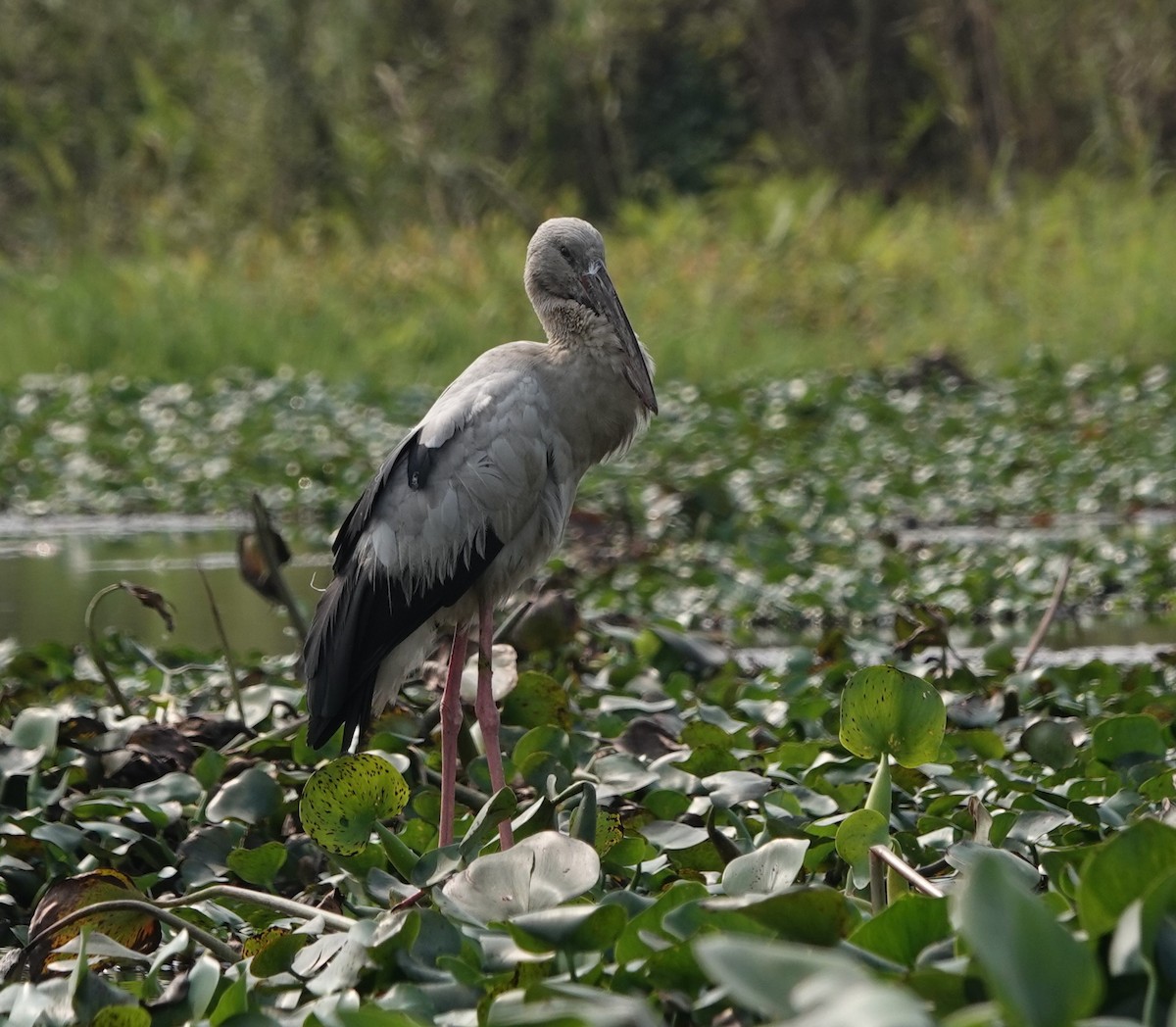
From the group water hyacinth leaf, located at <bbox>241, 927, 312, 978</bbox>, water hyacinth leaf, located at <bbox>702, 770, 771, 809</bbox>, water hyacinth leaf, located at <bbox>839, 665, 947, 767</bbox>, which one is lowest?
water hyacinth leaf, located at <bbox>702, 770, 771, 809</bbox>

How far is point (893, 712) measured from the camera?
9.24 feet

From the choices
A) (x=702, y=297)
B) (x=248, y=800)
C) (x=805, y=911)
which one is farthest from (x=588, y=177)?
(x=805, y=911)

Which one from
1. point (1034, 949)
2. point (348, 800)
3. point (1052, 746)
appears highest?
point (1034, 949)

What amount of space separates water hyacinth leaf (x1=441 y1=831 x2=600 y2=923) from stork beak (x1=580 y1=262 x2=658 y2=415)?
1820mm

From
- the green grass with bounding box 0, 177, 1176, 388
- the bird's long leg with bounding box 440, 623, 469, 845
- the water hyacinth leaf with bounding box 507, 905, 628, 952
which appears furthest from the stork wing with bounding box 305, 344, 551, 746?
the green grass with bounding box 0, 177, 1176, 388

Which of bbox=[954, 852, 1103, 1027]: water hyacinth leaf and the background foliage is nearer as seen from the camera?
bbox=[954, 852, 1103, 1027]: water hyacinth leaf

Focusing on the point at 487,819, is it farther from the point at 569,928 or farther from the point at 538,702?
the point at 538,702

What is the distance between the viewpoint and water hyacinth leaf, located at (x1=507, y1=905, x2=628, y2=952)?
2045 millimetres

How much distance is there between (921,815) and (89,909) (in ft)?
4.73

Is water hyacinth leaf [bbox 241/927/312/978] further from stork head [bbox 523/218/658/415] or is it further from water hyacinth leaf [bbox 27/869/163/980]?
stork head [bbox 523/218/658/415]

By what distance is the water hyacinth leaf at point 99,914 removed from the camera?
9.04ft

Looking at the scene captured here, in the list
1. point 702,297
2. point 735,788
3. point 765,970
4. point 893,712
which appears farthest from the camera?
point 702,297

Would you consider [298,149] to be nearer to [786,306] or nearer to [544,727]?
[786,306]

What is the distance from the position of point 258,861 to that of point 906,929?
1.53 meters
